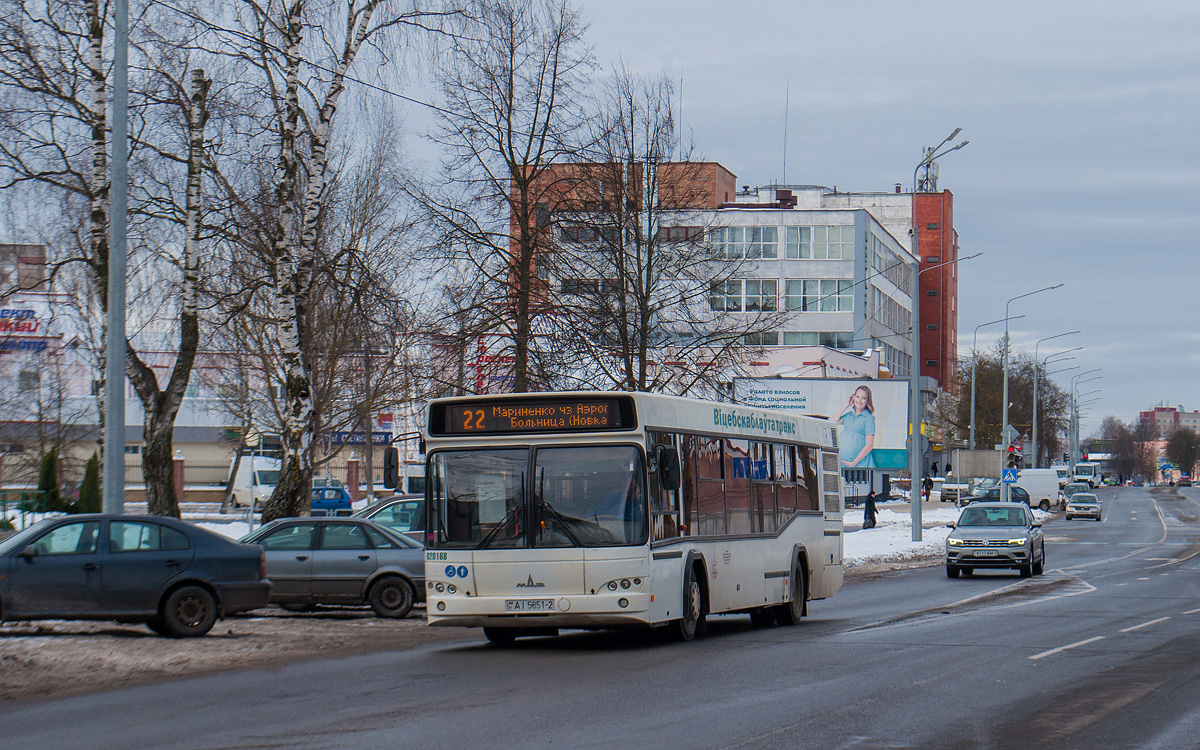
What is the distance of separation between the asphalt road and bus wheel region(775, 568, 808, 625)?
1.92 ft

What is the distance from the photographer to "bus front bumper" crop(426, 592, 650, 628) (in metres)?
13.5

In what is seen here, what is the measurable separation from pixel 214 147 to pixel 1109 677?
17.7m

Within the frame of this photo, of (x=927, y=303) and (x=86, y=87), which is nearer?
(x=86, y=87)

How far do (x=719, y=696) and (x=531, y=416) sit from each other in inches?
178

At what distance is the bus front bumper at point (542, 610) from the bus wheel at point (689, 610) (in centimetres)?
133

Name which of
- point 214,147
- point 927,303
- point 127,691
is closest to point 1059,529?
point 214,147

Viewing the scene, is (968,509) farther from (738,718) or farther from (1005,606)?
(738,718)

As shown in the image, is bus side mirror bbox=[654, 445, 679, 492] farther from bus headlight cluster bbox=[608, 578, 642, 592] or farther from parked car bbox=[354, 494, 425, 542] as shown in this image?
parked car bbox=[354, 494, 425, 542]

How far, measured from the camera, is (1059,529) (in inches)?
2340

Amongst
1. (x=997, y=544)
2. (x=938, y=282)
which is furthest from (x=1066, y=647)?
(x=938, y=282)

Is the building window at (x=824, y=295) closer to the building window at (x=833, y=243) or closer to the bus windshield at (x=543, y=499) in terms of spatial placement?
the building window at (x=833, y=243)

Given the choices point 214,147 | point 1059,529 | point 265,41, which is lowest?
point 1059,529

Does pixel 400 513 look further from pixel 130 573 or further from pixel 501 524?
pixel 501 524

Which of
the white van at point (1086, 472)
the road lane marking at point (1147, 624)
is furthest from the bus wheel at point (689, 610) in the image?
the white van at point (1086, 472)
